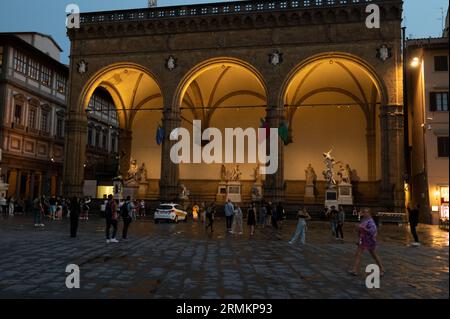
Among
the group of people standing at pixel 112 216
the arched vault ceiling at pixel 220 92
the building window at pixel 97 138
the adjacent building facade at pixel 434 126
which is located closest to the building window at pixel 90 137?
the building window at pixel 97 138

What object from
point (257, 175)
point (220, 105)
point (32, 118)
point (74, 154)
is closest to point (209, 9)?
point (220, 105)

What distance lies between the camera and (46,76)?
3988cm

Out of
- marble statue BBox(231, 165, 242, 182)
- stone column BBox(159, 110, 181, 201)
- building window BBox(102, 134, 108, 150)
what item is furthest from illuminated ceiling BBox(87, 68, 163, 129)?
building window BBox(102, 134, 108, 150)

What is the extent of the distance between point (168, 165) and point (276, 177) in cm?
733

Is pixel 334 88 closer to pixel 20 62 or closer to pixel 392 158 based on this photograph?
Result: pixel 392 158

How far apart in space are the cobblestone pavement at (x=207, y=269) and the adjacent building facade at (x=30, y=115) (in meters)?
21.6

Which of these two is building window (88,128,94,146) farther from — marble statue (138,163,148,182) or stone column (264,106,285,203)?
stone column (264,106,285,203)

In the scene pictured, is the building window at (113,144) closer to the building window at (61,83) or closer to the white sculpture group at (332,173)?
the building window at (61,83)

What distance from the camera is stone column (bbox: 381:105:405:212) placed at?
2556 centimetres

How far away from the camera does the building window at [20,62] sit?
35.3m

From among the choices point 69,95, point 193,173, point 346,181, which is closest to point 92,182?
point 69,95

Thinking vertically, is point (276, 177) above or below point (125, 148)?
below

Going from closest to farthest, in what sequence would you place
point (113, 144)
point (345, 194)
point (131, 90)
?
1. point (345, 194)
2. point (131, 90)
3. point (113, 144)

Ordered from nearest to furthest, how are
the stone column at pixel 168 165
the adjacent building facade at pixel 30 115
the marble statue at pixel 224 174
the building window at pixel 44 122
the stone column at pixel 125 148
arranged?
the stone column at pixel 168 165 → the adjacent building facade at pixel 30 115 → the marble statue at pixel 224 174 → the stone column at pixel 125 148 → the building window at pixel 44 122
